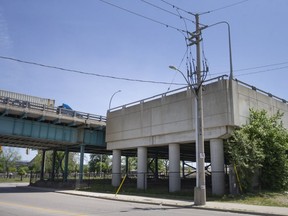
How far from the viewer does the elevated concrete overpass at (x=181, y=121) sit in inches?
981

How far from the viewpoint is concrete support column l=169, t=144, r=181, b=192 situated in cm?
2873

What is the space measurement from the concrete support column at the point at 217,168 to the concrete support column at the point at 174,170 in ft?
15.2

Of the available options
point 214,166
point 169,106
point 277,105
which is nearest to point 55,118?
point 169,106

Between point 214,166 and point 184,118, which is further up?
point 184,118

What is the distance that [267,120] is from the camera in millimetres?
25766

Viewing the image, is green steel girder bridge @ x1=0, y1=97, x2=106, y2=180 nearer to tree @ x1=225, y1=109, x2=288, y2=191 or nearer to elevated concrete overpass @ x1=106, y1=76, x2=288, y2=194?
elevated concrete overpass @ x1=106, y1=76, x2=288, y2=194

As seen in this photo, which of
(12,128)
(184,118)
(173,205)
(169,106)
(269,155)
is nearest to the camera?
(173,205)

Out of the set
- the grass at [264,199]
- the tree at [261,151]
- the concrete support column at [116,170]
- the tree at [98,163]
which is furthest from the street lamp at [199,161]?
the tree at [98,163]

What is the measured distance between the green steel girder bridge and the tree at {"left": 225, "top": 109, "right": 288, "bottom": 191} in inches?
789

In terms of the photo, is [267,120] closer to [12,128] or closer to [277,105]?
[277,105]

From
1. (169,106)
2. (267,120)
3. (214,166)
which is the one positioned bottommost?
(214,166)

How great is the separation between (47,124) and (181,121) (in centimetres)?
1690

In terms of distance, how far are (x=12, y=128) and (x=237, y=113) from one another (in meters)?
23.4

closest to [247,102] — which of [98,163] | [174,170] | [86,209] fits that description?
[174,170]
